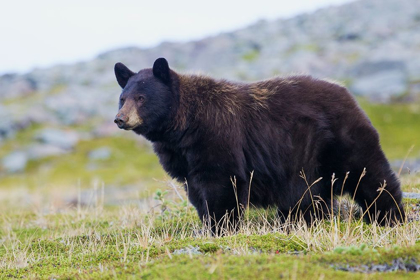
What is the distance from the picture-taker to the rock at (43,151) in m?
52.1

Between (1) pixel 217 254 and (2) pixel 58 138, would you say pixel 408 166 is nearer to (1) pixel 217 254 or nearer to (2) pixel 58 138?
(1) pixel 217 254

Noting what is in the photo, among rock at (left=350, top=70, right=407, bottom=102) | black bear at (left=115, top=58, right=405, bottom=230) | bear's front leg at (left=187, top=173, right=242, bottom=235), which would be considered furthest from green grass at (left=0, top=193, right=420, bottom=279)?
rock at (left=350, top=70, right=407, bottom=102)

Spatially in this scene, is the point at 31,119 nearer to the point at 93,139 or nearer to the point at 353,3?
the point at 93,139

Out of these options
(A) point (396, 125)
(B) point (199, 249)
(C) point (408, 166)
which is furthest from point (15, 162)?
(B) point (199, 249)

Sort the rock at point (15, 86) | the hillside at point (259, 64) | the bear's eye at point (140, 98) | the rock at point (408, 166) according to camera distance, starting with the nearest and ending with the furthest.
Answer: the bear's eye at point (140, 98), the rock at point (408, 166), the hillside at point (259, 64), the rock at point (15, 86)

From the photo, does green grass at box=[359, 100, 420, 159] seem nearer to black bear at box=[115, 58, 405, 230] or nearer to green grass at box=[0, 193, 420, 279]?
black bear at box=[115, 58, 405, 230]

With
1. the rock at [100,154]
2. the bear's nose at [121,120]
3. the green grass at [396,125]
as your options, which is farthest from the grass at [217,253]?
the rock at [100,154]

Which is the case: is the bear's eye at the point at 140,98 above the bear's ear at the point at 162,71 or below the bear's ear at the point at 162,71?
below

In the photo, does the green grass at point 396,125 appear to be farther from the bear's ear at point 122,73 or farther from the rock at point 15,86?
the rock at point 15,86

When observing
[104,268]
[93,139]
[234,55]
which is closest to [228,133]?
[104,268]

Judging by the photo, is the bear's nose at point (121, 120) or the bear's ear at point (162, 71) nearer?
the bear's nose at point (121, 120)

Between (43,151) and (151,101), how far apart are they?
158ft

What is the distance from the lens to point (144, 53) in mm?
148875

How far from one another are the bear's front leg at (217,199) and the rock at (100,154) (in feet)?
146
